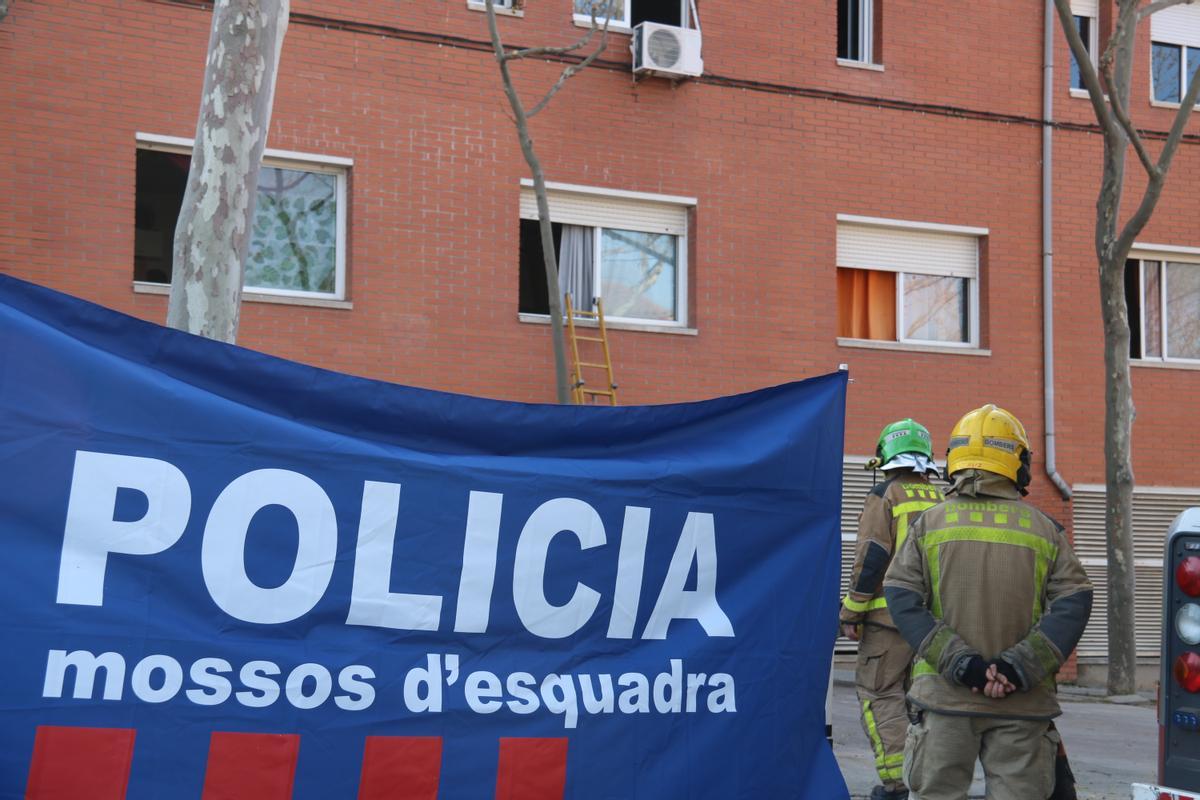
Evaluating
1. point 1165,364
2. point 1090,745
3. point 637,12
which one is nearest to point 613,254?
point 637,12

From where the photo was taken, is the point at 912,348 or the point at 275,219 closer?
the point at 275,219

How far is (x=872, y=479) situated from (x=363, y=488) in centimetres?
1307

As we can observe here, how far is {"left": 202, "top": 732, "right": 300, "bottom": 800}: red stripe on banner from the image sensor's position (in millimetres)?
4938

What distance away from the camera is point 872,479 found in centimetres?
1783

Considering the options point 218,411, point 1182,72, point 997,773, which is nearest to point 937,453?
point 1182,72

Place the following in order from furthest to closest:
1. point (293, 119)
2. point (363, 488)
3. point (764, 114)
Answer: point (764, 114), point (293, 119), point (363, 488)

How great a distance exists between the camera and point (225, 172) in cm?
787

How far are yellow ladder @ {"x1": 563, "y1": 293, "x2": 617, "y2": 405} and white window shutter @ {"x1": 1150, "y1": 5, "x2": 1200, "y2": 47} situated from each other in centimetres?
878

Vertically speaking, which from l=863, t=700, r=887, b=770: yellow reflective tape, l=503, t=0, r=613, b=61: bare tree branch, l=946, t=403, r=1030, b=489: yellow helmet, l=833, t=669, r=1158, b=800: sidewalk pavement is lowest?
l=833, t=669, r=1158, b=800: sidewalk pavement

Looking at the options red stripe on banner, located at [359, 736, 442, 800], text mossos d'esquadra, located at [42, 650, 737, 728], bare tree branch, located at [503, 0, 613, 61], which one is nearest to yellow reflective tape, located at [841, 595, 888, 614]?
text mossos d'esquadra, located at [42, 650, 737, 728]

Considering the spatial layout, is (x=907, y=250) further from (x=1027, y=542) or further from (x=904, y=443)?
(x=1027, y=542)

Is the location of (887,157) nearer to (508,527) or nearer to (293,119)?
(293,119)

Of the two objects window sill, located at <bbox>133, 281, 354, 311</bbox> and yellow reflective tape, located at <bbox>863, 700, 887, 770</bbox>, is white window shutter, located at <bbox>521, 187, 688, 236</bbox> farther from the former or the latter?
yellow reflective tape, located at <bbox>863, 700, 887, 770</bbox>

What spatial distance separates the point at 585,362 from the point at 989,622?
10839 millimetres
